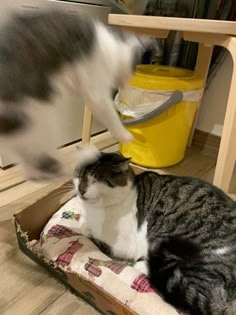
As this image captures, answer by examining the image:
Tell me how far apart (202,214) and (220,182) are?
0.29 m

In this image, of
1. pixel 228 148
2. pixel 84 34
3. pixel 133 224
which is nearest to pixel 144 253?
pixel 133 224

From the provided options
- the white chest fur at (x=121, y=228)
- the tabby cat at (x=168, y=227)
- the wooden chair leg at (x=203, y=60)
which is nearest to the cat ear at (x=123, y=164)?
the tabby cat at (x=168, y=227)

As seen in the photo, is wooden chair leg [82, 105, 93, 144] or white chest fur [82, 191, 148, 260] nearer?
white chest fur [82, 191, 148, 260]

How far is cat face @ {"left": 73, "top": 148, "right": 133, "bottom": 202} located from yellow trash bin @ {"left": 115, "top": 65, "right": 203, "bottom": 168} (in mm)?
498

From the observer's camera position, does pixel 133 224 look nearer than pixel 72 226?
Yes

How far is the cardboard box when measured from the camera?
27.9 inches

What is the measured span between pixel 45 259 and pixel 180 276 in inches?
14.7

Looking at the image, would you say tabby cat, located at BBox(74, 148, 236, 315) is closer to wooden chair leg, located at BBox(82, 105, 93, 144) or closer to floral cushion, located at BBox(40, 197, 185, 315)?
floral cushion, located at BBox(40, 197, 185, 315)

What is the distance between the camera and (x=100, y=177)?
84 centimetres

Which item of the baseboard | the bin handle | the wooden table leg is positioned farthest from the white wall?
the wooden table leg

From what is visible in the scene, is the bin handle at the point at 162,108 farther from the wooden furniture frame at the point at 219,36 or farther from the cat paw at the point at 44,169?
the cat paw at the point at 44,169

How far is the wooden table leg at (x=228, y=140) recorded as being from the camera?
0.94 m

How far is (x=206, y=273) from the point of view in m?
0.72

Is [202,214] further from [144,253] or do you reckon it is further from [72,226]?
[72,226]
